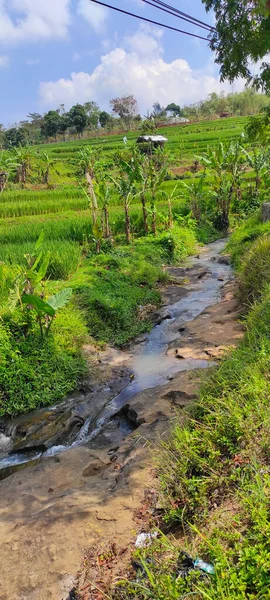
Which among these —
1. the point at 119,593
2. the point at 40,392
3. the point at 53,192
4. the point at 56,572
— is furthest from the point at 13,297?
the point at 53,192

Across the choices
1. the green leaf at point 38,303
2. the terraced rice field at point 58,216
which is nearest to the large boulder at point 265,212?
the terraced rice field at point 58,216

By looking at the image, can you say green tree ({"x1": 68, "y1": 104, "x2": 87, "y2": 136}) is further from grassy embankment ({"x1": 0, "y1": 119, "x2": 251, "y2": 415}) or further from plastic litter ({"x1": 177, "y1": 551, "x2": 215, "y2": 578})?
plastic litter ({"x1": 177, "y1": 551, "x2": 215, "y2": 578})

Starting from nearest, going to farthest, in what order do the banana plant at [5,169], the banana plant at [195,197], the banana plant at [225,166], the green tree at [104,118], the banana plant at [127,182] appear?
the banana plant at [5,169], the banana plant at [127,182], the banana plant at [225,166], the banana plant at [195,197], the green tree at [104,118]

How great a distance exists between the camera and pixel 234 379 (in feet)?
11.9

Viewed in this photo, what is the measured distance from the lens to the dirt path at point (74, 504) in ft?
8.12

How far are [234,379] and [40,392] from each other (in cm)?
284

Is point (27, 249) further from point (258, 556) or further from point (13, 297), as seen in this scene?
point (258, 556)

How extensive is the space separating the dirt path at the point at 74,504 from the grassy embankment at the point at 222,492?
331mm

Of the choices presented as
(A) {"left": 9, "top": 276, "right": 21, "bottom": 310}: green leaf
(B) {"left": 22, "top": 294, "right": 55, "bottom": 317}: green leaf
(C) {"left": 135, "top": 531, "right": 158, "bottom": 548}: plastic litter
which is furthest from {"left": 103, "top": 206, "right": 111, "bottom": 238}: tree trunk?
(C) {"left": 135, "top": 531, "right": 158, "bottom": 548}: plastic litter

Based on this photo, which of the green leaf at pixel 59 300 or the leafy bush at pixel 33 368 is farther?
the green leaf at pixel 59 300

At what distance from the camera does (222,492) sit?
2.53m

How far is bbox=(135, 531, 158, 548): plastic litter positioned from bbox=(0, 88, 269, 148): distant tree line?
45.1 meters

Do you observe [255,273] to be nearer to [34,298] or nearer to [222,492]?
[34,298]

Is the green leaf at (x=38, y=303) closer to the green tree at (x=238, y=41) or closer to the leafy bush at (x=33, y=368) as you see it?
the leafy bush at (x=33, y=368)
